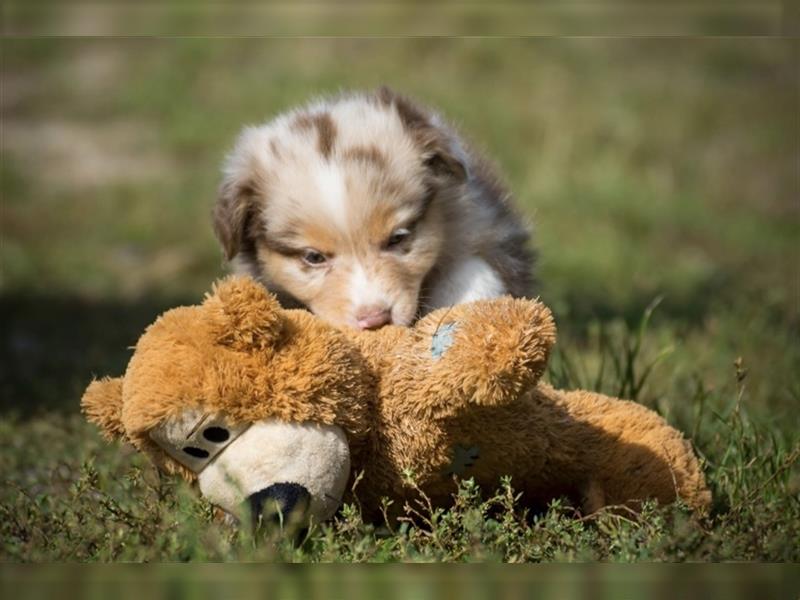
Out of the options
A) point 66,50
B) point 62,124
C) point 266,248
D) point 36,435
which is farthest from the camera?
point 66,50

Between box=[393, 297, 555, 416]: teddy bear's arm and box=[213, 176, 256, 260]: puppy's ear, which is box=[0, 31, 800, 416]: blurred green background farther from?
box=[393, 297, 555, 416]: teddy bear's arm

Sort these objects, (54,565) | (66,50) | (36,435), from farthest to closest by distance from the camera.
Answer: (66,50), (36,435), (54,565)

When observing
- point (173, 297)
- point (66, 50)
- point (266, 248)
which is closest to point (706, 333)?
point (266, 248)

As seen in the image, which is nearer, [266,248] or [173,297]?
[266,248]

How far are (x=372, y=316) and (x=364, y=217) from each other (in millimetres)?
417

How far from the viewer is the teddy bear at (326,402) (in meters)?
2.74

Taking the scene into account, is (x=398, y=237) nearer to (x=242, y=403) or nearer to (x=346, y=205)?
(x=346, y=205)

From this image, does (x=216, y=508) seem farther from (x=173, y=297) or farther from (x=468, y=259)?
(x=173, y=297)

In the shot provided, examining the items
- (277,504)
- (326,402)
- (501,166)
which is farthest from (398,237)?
(501,166)

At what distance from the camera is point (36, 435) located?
4.35 m

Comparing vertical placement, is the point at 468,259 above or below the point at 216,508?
above

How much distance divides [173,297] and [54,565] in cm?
448

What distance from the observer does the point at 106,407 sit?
117 inches

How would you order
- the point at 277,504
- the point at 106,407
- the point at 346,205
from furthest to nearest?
the point at 346,205
the point at 106,407
the point at 277,504
